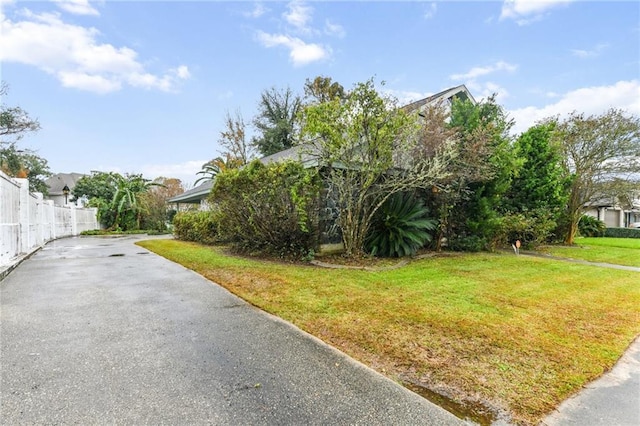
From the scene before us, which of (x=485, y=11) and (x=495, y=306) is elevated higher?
(x=485, y=11)

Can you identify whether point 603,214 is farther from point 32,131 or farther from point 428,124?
point 32,131

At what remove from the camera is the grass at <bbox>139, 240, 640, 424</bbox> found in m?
2.78

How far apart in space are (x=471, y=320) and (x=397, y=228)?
532 centimetres

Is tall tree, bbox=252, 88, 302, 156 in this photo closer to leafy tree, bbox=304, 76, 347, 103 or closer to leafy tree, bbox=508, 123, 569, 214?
leafy tree, bbox=304, 76, 347, 103

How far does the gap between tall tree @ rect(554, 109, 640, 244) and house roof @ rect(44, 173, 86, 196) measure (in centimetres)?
5430

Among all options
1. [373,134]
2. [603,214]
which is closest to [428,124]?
[373,134]

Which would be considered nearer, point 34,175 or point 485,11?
point 485,11

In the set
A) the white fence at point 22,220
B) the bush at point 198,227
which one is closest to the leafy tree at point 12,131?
the white fence at point 22,220

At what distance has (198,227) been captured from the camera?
14.2 metres

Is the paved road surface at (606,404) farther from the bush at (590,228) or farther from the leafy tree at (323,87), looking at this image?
the leafy tree at (323,87)

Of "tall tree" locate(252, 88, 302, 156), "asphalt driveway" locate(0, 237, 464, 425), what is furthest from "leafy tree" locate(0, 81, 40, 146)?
"asphalt driveway" locate(0, 237, 464, 425)

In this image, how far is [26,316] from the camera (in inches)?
167

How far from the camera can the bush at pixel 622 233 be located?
21781 millimetres

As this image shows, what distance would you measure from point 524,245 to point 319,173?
29.1 feet
